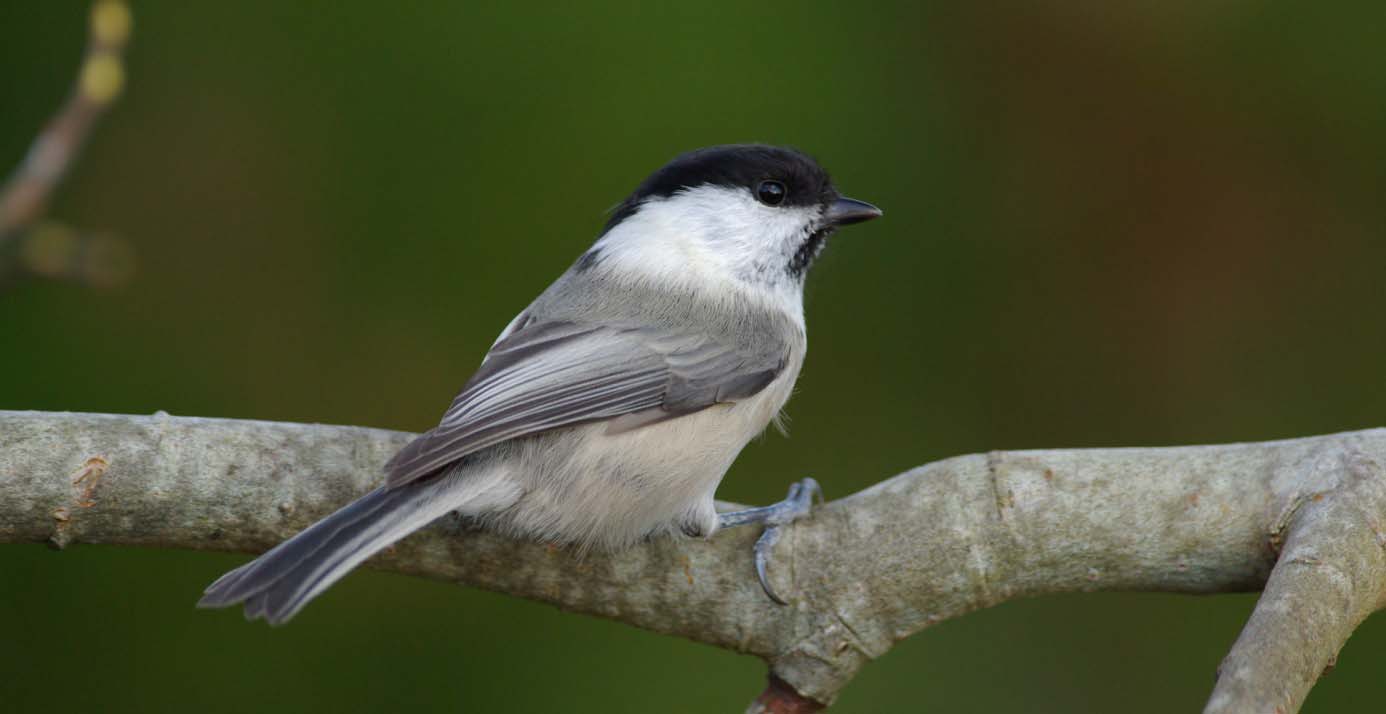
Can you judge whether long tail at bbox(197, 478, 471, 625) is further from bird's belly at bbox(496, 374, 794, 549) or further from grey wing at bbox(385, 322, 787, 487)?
Result: bird's belly at bbox(496, 374, 794, 549)

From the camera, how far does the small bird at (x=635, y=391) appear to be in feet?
5.40

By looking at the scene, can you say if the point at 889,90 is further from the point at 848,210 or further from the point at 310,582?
the point at 310,582

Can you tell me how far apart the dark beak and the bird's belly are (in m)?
0.52

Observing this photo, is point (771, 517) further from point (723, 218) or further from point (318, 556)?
point (318, 556)

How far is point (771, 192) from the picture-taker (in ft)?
7.52

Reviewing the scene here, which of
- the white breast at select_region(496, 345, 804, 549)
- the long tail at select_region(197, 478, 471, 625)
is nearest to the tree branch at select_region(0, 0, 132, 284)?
the long tail at select_region(197, 478, 471, 625)

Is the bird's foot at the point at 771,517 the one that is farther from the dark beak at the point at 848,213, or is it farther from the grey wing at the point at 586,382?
the dark beak at the point at 848,213

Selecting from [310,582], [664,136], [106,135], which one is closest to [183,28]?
[106,135]

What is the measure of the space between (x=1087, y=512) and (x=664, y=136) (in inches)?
47.2

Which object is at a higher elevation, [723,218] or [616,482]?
[723,218]

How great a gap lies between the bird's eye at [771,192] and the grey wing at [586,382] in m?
0.30

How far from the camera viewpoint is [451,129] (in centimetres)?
263

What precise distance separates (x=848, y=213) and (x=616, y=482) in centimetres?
72

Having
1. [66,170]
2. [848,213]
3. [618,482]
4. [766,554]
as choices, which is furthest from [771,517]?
[66,170]
